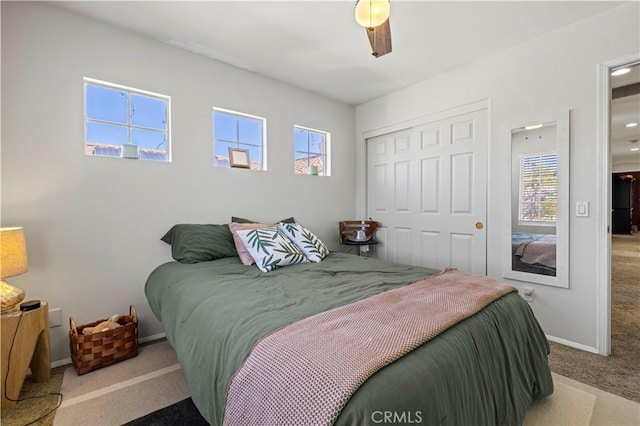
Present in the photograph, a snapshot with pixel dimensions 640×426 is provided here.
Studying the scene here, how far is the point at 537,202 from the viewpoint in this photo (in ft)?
8.28

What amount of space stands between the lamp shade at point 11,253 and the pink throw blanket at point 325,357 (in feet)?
5.31

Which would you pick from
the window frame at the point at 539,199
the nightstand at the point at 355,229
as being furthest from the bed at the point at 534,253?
the nightstand at the point at 355,229

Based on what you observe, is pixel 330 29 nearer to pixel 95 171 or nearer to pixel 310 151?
pixel 310 151

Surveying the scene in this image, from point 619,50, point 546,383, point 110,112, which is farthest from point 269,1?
point 546,383

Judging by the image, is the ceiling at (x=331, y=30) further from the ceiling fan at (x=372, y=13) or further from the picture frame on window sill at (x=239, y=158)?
the picture frame on window sill at (x=239, y=158)

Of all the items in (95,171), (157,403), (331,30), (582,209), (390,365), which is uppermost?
(331,30)

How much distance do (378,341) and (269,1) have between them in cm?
223

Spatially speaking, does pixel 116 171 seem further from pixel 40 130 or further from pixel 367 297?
pixel 367 297

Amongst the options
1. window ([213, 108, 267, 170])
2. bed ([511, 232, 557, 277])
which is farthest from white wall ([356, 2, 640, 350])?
window ([213, 108, 267, 170])

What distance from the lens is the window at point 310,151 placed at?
3.58m

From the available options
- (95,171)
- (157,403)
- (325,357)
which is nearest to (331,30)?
(95,171)

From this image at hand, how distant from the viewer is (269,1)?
201cm

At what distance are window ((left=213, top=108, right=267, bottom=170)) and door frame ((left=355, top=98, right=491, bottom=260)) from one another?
57.0 inches

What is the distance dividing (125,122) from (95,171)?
508mm
